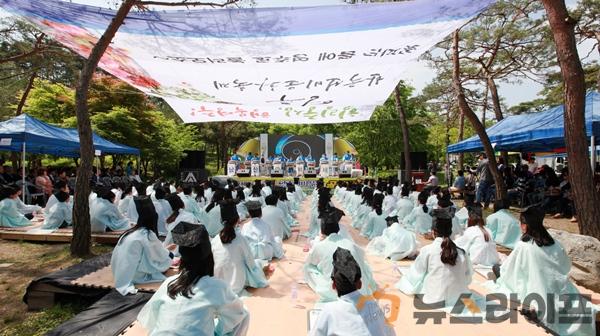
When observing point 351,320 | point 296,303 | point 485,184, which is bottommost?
point 296,303

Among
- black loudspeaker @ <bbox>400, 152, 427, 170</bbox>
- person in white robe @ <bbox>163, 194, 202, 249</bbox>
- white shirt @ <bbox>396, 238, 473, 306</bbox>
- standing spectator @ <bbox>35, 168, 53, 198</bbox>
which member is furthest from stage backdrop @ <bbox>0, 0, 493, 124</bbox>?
black loudspeaker @ <bbox>400, 152, 427, 170</bbox>

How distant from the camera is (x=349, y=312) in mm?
2199

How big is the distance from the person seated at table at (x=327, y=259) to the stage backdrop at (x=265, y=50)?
6.56 ft

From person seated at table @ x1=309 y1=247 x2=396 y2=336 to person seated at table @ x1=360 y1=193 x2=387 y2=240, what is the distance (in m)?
5.13

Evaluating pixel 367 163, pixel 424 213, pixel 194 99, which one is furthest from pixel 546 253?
pixel 367 163

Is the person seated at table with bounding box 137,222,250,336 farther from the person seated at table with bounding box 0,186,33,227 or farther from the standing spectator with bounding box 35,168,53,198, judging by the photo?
the standing spectator with bounding box 35,168,53,198

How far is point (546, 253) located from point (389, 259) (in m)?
2.59

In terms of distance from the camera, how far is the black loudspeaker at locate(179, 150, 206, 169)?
21.9 metres

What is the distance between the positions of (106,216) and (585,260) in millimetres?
7710

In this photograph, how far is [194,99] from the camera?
231 inches

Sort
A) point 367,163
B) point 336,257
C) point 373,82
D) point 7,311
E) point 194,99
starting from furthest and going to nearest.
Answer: point 367,163
point 194,99
point 373,82
point 7,311
point 336,257

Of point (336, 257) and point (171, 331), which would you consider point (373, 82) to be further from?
point (171, 331)

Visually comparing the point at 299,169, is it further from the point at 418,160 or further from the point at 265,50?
the point at 265,50

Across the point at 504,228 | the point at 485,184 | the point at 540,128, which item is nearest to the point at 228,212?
the point at 504,228
